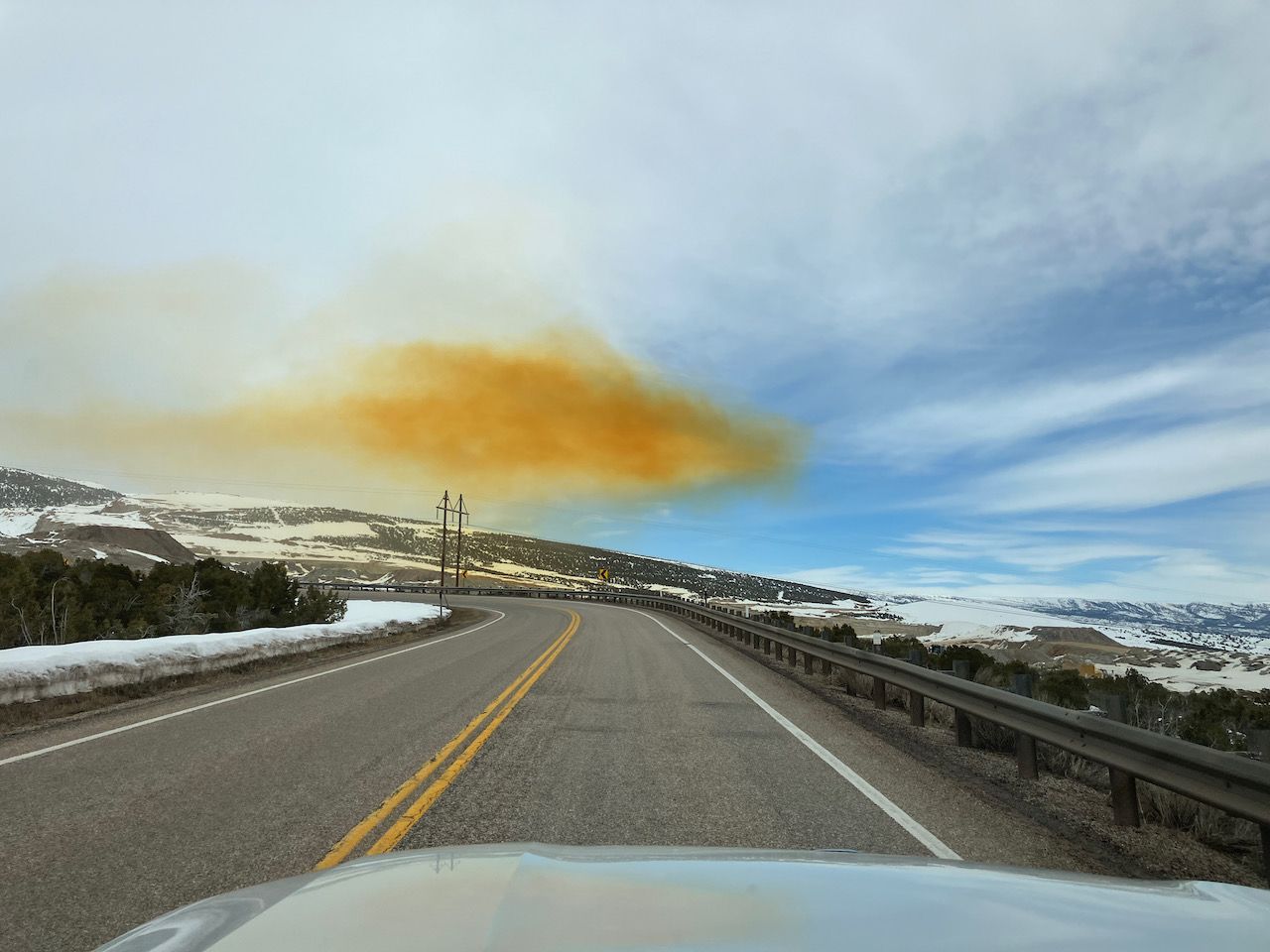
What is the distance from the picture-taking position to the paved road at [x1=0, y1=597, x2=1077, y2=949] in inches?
170

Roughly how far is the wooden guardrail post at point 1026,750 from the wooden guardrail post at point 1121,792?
1157mm

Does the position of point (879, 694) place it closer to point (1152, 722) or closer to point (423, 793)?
point (1152, 722)

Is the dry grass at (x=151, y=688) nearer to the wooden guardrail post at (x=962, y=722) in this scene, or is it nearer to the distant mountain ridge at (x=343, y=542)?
the wooden guardrail post at (x=962, y=722)

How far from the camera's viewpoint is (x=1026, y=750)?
711cm

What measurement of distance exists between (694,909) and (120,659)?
12.1 metres

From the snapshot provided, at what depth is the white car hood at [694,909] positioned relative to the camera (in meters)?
2.13

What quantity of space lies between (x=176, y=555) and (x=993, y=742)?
80.7 m

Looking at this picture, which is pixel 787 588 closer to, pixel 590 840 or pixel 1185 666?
pixel 1185 666

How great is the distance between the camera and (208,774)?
Answer: 6.42 m

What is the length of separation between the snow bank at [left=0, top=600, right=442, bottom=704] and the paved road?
117 cm

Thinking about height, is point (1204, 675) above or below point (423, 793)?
below

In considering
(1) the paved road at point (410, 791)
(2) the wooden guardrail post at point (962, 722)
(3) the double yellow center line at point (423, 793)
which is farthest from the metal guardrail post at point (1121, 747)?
(3) the double yellow center line at point (423, 793)

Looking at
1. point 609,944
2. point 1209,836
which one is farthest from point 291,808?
point 1209,836

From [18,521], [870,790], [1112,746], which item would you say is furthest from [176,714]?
[18,521]
